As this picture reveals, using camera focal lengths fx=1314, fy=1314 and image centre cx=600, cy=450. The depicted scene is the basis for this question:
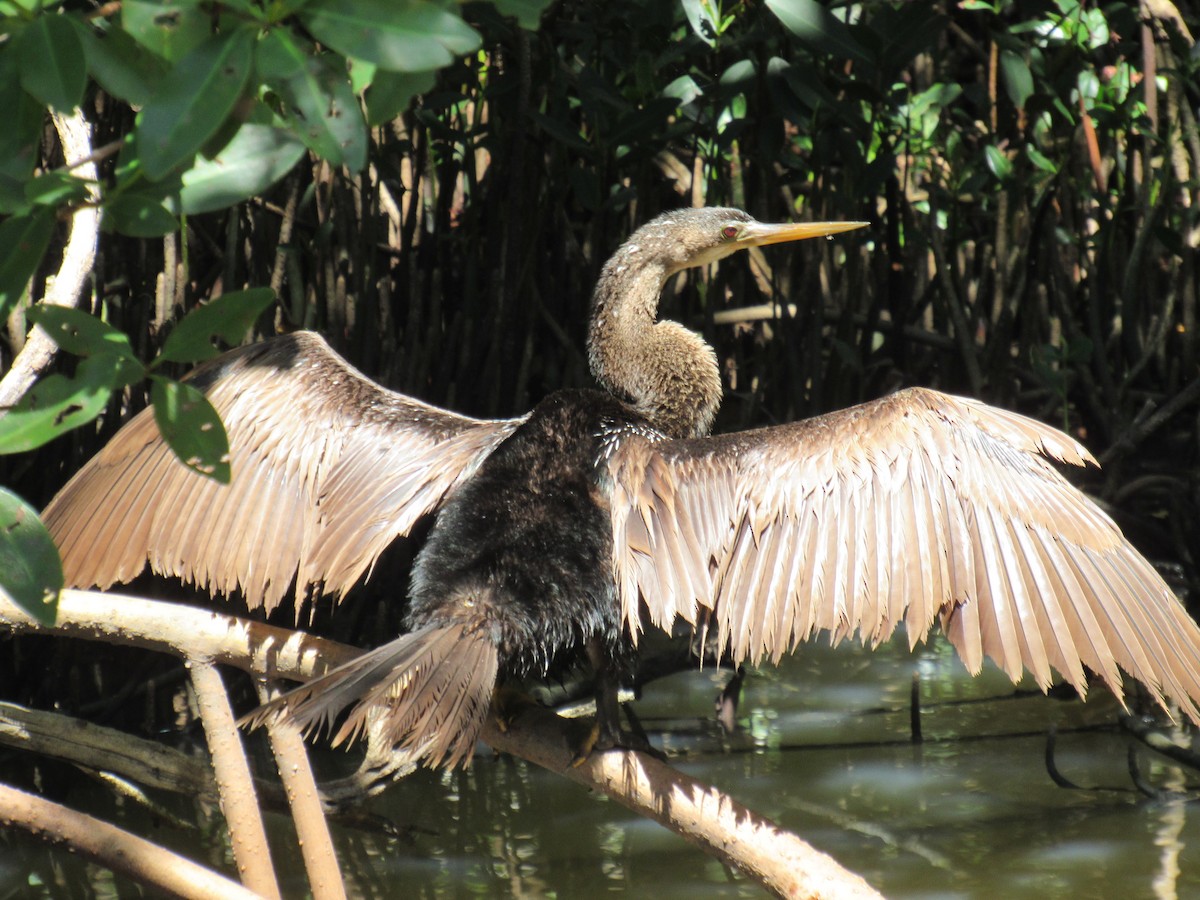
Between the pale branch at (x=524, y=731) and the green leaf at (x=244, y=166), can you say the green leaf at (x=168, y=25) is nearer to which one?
the green leaf at (x=244, y=166)

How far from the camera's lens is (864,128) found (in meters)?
3.83

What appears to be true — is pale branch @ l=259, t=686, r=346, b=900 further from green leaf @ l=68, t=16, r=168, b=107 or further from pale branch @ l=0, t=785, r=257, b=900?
green leaf @ l=68, t=16, r=168, b=107

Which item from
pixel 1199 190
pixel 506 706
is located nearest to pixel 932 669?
pixel 1199 190

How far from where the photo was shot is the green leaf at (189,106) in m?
0.82

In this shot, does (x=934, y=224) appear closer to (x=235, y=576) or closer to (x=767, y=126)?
(x=767, y=126)

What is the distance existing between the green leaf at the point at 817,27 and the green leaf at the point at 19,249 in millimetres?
2706

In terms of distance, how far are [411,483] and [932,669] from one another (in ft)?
8.05

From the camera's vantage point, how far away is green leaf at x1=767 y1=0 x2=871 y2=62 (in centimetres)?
334

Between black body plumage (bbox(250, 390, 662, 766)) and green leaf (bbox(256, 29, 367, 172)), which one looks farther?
black body plumage (bbox(250, 390, 662, 766))

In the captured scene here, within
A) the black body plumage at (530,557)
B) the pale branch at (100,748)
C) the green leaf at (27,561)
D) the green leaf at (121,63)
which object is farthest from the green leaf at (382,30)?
the pale branch at (100,748)

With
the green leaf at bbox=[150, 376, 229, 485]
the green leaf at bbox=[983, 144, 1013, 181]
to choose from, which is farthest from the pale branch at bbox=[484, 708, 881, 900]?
the green leaf at bbox=[983, 144, 1013, 181]

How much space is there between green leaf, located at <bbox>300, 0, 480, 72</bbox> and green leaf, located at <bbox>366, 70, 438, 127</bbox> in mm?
80

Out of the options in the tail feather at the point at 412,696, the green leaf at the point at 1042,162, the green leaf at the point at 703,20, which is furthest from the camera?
the green leaf at the point at 1042,162

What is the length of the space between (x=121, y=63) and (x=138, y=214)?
11 cm
